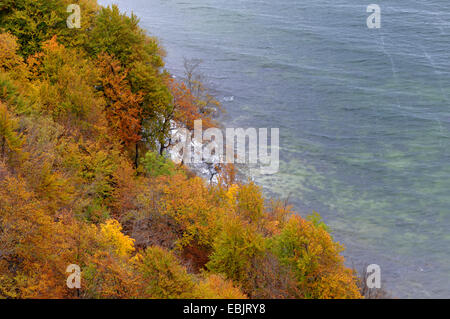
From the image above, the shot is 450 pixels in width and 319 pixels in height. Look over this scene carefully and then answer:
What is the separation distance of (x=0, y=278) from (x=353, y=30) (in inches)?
3402

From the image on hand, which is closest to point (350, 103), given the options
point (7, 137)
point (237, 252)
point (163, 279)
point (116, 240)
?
point (237, 252)

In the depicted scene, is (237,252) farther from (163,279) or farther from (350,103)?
(350,103)

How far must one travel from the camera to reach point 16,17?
142 feet

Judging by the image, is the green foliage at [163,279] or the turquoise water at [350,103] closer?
the green foliage at [163,279]

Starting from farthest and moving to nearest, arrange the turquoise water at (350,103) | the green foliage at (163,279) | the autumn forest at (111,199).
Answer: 1. the turquoise water at (350,103)
2. the autumn forest at (111,199)
3. the green foliage at (163,279)

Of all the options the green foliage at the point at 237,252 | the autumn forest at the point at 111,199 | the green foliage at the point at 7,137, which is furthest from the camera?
the green foliage at the point at 237,252

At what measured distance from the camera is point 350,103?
241 feet

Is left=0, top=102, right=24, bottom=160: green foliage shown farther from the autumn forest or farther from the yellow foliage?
the yellow foliage

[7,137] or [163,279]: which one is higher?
[7,137]

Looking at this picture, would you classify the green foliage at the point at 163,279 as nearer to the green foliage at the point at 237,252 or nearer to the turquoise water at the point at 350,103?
the green foliage at the point at 237,252

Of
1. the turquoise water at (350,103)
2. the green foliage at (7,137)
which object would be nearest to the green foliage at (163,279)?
the green foliage at (7,137)

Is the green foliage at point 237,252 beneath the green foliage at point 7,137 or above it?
beneath

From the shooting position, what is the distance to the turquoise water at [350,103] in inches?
1951

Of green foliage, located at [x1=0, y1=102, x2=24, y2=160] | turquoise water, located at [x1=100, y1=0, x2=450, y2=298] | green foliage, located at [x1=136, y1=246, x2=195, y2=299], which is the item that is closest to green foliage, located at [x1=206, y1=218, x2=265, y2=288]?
green foliage, located at [x1=136, y1=246, x2=195, y2=299]
